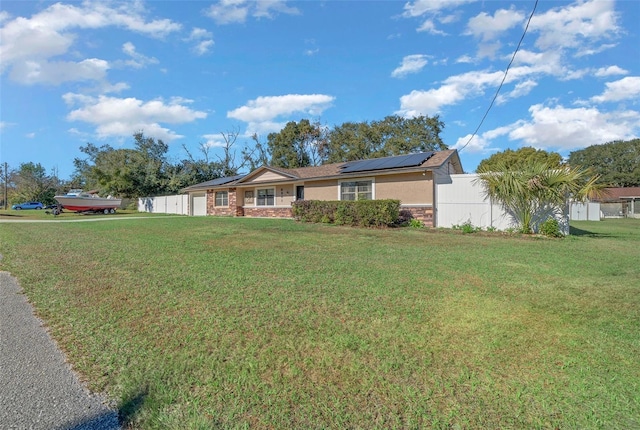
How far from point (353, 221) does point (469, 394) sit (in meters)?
12.0

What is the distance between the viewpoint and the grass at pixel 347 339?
87.7 inches

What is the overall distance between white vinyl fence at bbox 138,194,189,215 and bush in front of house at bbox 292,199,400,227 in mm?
17115

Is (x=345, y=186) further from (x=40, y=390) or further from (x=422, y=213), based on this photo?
(x=40, y=390)

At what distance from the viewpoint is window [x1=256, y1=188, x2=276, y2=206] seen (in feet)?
71.3

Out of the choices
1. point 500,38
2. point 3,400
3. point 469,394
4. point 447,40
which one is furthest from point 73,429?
point 447,40

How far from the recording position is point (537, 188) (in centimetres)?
1138

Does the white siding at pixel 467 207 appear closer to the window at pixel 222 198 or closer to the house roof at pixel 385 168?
the house roof at pixel 385 168

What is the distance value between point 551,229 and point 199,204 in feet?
81.4

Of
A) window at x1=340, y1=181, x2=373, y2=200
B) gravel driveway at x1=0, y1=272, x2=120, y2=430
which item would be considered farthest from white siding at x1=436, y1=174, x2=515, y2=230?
gravel driveway at x1=0, y1=272, x2=120, y2=430

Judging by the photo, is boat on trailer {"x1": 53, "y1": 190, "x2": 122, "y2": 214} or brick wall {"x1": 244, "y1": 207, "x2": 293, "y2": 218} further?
boat on trailer {"x1": 53, "y1": 190, "x2": 122, "y2": 214}

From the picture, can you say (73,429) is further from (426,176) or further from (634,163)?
(634,163)

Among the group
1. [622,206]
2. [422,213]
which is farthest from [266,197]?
[622,206]

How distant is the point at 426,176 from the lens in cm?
1444

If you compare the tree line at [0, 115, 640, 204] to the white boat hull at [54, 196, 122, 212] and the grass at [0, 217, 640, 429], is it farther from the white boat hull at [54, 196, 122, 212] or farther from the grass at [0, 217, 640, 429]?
the grass at [0, 217, 640, 429]
